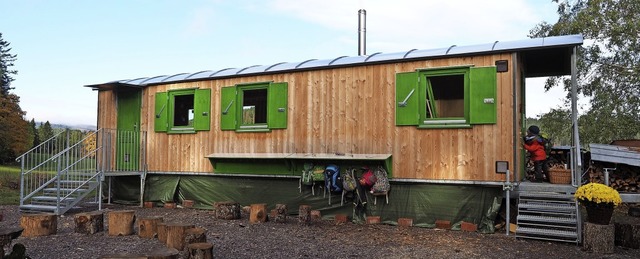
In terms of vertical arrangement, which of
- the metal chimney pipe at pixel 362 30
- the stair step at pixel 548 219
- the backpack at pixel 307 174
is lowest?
the stair step at pixel 548 219

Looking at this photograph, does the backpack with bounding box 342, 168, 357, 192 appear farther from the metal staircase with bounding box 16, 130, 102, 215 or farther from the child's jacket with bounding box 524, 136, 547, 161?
the metal staircase with bounding box 16, 130, 102, 215

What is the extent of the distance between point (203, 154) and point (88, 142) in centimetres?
324

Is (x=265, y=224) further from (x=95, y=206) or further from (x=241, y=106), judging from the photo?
(x=95, y=206)

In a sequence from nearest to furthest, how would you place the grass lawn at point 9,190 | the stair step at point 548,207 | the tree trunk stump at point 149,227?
the stair step at point 548,207
the tree trunk stump at point 149,227
the grass lawn at point 9,190

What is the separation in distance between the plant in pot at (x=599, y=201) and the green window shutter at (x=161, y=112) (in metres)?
9.02

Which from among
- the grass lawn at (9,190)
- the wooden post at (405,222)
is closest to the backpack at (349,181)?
the wooden post at (405,222)

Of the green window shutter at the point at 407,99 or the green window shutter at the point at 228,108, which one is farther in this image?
the green window shutter at the point at 228,108

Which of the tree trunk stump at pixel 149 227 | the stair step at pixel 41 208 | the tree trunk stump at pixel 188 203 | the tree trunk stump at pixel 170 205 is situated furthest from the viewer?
the tree trunk stump at pixel 170 205

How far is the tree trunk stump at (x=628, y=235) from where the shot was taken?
691 cm

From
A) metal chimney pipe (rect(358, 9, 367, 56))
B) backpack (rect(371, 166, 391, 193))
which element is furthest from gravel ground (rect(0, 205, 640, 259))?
metal chimney pipe (rect(358, 9, 367, 56))

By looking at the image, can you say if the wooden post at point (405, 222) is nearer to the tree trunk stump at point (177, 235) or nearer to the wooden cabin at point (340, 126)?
the wooden cabin at point (340, 126)

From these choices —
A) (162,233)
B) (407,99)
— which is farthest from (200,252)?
(407,99)

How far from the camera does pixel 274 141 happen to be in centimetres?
1018

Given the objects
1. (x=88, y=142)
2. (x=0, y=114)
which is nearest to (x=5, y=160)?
(x=0, y=114)
